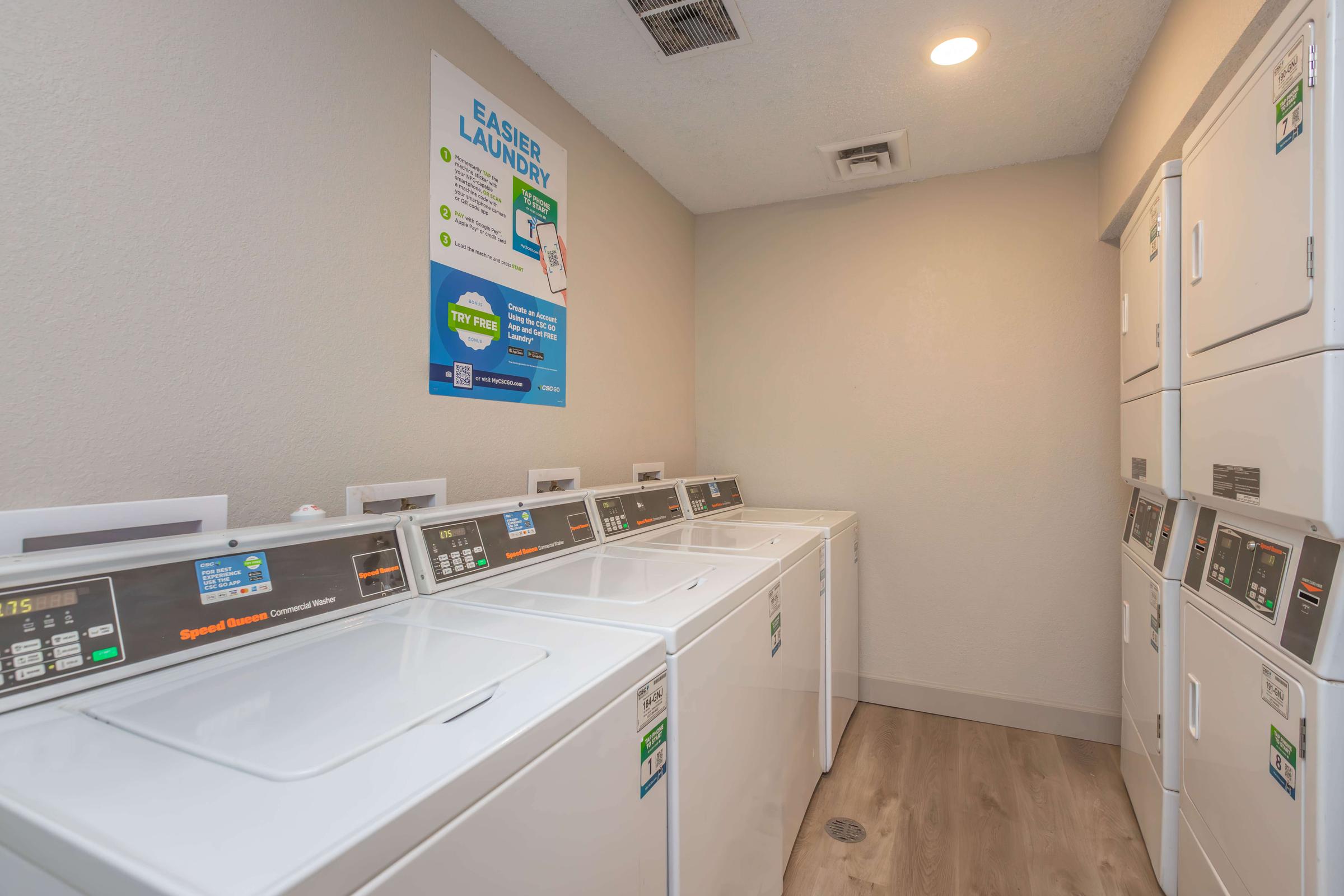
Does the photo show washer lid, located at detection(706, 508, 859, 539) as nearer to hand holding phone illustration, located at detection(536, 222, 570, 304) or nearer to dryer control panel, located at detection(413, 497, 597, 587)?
dryer control panel, located at detection(413, 497, 597, 587)

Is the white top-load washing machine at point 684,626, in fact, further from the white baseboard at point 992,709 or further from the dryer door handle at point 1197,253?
the white baseboard at point 992,709

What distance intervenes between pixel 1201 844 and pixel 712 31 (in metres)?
2.42

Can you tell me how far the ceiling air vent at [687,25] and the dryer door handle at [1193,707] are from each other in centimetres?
208

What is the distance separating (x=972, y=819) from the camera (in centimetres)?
194

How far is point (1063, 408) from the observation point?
2.52 meters

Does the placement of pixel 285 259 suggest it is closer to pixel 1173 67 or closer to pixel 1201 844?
pixel 1173 67

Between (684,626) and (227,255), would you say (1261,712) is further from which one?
(227,255)

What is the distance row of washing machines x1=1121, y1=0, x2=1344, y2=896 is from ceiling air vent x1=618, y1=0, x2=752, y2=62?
121 cm

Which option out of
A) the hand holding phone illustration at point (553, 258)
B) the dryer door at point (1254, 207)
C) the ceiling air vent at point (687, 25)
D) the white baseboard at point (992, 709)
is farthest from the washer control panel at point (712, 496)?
the dryer door at point (1254, 207)

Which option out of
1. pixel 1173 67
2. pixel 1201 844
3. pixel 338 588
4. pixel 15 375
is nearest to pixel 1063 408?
pixel 1173 67

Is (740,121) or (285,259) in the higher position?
(740,121)

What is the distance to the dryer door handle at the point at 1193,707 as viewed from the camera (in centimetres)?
141

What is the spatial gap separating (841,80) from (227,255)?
187cm

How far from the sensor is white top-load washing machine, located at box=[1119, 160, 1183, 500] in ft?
5.08
